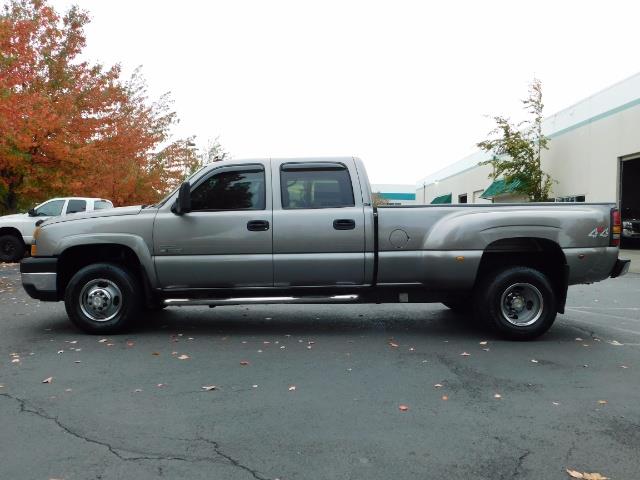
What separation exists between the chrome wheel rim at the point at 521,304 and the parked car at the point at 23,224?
13.5m

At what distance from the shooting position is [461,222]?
6621 millimetres

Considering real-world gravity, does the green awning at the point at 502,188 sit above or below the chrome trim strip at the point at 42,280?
above

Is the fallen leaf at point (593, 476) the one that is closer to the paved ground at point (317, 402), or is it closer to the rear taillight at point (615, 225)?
the paved ground at point (317, 402)

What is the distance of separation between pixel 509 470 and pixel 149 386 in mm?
2951

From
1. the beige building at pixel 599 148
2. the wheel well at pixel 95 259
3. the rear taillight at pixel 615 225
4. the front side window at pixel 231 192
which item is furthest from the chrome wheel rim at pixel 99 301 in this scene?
the beige building at pixel 599 148

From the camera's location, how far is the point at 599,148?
2216cm

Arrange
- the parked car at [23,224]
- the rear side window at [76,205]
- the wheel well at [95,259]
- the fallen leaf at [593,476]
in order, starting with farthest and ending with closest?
the rear side window at [76,205], the parked car at [23,224], the wheel well at [95,259], the fallen leaf at [593,476]

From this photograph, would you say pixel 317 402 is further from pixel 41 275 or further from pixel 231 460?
pixel 41 275

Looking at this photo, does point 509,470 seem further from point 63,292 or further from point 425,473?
point 63,292

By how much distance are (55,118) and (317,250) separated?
14099 mm

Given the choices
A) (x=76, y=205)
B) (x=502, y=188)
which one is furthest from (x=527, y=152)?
(x=76, y=205)

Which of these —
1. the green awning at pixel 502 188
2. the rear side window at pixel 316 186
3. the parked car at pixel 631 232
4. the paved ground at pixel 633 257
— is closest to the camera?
the rear side window at pixel 316 186

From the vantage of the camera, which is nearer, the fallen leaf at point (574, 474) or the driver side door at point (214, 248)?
the fallen leaf at point (574, 474)

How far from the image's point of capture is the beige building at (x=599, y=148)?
20359 mm
